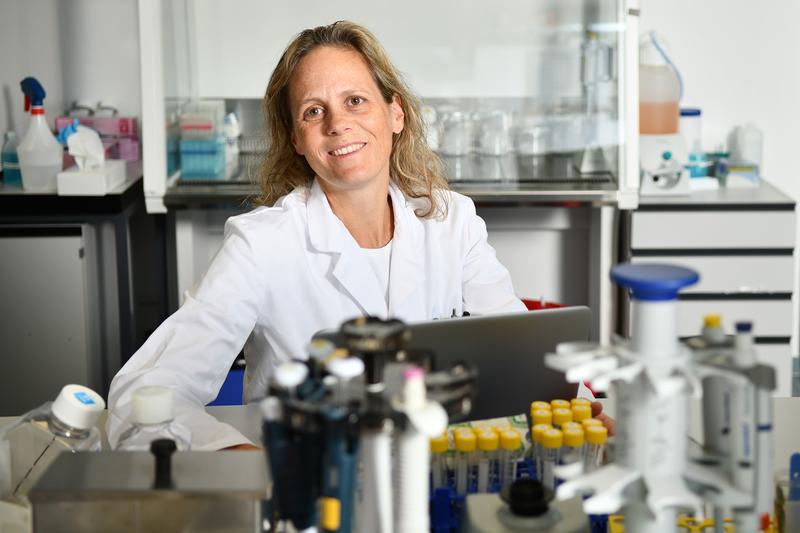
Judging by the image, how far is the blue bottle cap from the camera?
1.04 metres

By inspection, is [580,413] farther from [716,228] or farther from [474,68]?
[474,68]

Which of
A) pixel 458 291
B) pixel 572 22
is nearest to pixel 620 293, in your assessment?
pixel 572 22

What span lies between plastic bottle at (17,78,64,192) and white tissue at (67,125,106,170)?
0.09 m

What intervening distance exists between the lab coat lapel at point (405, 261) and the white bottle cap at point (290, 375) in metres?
0.98

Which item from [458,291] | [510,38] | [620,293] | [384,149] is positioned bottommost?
[620,293]

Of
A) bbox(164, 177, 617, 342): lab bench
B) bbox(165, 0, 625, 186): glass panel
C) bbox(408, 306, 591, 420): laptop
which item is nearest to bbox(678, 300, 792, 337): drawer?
bbox(164, 177, 617, 342): lab bench

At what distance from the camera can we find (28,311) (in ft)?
10.8

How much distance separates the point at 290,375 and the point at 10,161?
8.92 feet

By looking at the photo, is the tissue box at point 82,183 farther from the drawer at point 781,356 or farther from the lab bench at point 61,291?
the drawer at point 781,356

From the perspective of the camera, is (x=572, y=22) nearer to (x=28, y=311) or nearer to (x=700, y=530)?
(x=28, y=311)

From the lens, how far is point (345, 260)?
202 cm

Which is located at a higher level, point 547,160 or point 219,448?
point 547,160

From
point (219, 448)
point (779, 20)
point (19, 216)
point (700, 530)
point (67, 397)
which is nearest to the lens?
point (700, 530)

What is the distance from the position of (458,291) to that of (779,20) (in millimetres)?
2186
